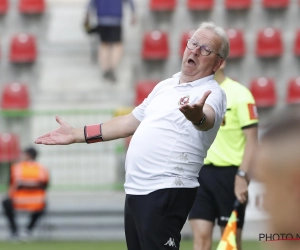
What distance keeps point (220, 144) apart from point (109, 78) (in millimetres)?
7939

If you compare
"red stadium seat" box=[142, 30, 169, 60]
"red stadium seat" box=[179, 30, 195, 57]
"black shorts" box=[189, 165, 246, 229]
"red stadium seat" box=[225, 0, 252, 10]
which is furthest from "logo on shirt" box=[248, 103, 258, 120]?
"red stadium seat" box=[225, 0, 252, 10]

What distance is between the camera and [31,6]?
50.4 ft

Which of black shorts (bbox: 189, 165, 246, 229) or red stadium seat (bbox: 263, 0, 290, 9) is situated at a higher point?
red stadium seat (bbox: 263, 0, 290, 9)

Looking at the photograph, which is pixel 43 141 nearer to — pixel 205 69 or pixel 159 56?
pixel 205 69

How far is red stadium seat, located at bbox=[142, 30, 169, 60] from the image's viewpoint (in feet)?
48.4

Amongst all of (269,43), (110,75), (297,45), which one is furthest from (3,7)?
(297,45)

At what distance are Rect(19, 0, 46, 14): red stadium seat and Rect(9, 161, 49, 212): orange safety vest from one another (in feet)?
11.5

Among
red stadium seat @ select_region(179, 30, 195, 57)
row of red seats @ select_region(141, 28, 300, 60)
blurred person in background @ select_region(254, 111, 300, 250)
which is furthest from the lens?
red stadium seat @ select_region(179, 30, 195, 57)

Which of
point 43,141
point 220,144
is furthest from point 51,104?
point 43,141

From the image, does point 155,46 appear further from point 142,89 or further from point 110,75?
point 142,89

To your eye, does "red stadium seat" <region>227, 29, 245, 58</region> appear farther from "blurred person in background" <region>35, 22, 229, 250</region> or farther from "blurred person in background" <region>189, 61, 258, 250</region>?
"blurred person in background" <region>35, 22, 229, 250</region>

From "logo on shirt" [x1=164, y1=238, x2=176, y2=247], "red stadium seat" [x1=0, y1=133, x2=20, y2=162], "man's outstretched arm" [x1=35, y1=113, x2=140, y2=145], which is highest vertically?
"man's outstretched arm" [x1=35, y1=113, x2=140, y2=145]

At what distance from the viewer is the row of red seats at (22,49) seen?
14.9m

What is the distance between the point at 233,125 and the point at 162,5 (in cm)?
833
